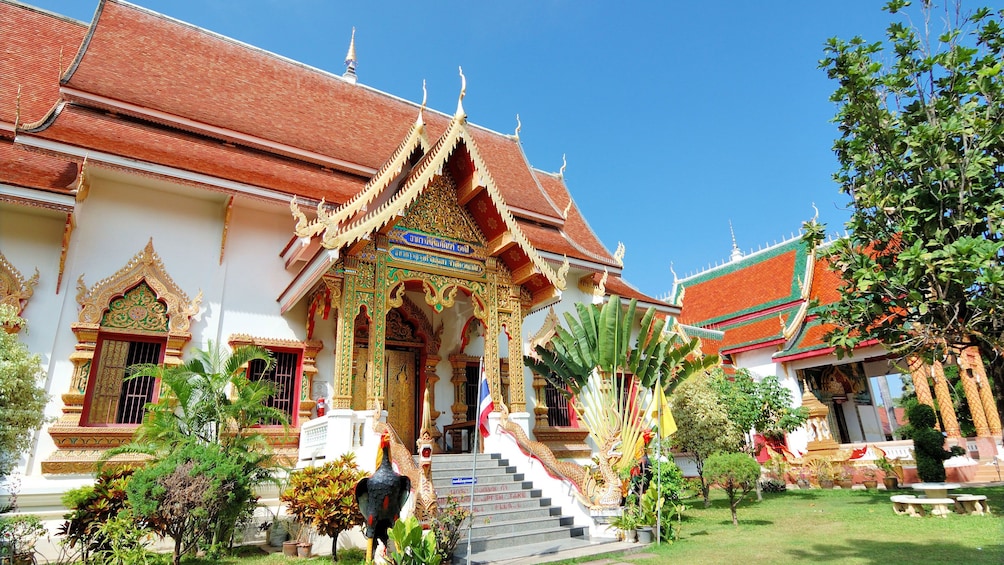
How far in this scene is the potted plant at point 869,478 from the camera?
12.2m

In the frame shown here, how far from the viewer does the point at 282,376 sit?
8.21m

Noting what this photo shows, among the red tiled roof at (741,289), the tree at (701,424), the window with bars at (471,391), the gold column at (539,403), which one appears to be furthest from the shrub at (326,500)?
the red tiled roof at (741,289)

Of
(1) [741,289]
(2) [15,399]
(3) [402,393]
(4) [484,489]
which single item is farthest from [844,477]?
(2) [15,399]

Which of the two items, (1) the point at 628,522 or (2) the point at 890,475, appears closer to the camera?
(1) the point at 628,522

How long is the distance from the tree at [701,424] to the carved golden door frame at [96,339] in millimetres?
8130

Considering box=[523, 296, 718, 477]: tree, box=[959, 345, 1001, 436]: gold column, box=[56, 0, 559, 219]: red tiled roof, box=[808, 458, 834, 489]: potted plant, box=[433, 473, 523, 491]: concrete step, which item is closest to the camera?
box=[433, 473, 523, 491]: concrete step

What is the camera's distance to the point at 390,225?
7703mm

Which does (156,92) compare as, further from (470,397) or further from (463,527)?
(463,527)

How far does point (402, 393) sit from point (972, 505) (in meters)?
8.35

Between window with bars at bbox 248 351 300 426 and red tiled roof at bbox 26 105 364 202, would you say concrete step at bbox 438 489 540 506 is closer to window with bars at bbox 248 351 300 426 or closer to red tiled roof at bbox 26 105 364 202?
window with bars at bbox 248 351 300 426

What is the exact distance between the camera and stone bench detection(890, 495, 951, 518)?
755cm

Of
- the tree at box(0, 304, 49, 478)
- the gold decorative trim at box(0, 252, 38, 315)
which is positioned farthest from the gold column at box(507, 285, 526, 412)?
the gold decorative trim at box(0, 252, 38, 315)

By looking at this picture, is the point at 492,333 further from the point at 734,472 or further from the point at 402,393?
the point at 734,472

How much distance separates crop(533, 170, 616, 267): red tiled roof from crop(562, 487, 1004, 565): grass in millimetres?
6134
